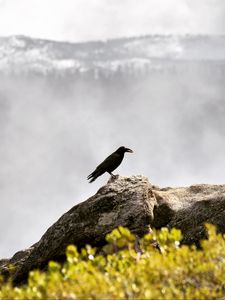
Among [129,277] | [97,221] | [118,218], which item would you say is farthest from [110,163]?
[129,277]

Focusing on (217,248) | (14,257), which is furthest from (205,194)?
(217,248)

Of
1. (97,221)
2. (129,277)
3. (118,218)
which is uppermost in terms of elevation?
(97,221)

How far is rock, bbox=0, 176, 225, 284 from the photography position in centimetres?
2877

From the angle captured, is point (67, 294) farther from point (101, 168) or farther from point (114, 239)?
point (101, 168)

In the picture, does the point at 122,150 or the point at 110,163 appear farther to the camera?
the point at 122,150

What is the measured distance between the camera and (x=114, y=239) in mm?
14711

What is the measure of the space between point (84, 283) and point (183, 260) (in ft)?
8.04

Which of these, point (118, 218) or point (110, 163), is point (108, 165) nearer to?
point (110, 163)

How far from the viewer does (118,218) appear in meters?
28.9

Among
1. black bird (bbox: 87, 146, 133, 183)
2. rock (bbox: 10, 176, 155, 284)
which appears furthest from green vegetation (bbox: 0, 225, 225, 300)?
black bird (bbox: 87, 146, 133, 183)

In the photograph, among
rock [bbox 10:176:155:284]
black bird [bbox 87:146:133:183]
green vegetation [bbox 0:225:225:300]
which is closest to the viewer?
green vegetation [bbox 0:225:225:300]

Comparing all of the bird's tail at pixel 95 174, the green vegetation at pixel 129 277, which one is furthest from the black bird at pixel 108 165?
the green vegetation at pixel 129 277

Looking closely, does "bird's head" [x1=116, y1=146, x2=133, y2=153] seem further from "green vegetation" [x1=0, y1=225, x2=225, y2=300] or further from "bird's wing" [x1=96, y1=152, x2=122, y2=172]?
"green vegetation" [x1=0, y1=225, x2=225, y2=300]

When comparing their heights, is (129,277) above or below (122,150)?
below
